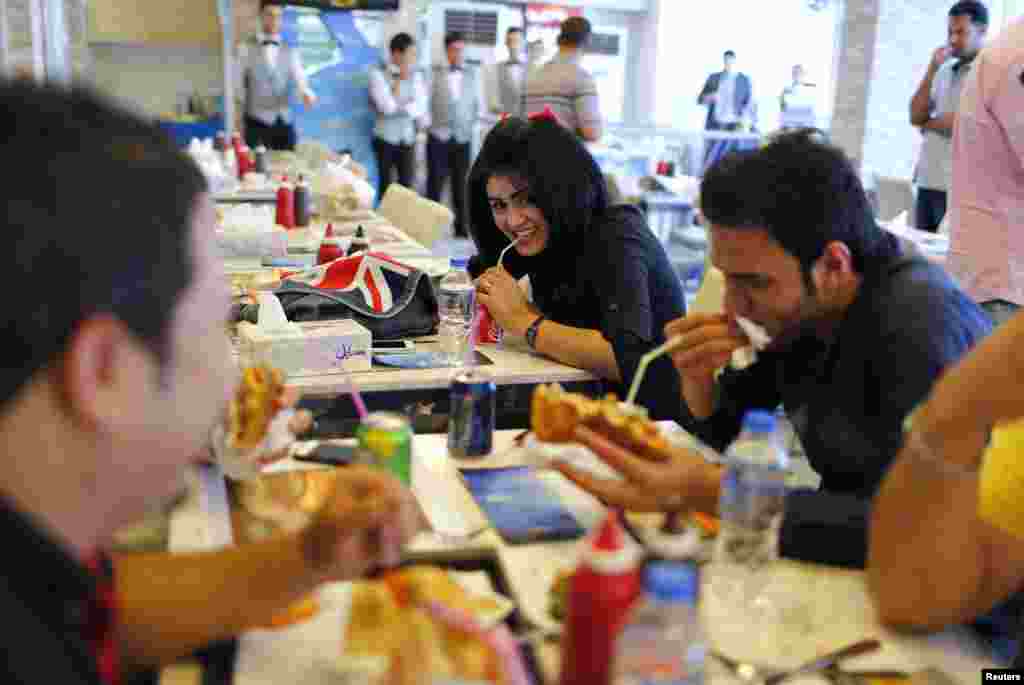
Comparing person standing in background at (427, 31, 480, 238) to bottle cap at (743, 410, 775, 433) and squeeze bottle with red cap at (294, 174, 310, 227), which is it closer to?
squeeze bottle with red cap at (294, 174, 310, 227)

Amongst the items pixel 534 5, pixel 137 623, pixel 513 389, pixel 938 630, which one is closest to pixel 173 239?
pixel 137 623

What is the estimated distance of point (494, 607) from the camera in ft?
4.25

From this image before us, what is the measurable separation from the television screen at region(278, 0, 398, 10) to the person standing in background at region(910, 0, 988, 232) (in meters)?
5.22

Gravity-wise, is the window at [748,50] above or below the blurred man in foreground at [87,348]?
above

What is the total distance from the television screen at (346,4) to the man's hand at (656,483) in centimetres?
855

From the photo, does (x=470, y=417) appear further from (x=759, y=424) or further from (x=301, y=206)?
(x=301, y=206)

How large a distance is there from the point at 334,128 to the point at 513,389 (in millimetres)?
7725

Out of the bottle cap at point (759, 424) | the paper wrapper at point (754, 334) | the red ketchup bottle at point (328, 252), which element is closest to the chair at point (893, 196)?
the red ketchup bottle at point (328, 252)

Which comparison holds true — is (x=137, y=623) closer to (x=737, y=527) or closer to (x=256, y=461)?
(x=256, y=461)

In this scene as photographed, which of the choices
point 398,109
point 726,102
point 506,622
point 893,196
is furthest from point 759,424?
point 726,102

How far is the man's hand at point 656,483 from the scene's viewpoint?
1.49 meters

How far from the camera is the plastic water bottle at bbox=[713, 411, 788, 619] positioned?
142 cm

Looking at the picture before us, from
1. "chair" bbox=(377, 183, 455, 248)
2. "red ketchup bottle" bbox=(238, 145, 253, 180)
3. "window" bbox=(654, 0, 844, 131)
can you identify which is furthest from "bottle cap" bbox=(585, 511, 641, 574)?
"window" bbox=(654, 0, 844, 131)

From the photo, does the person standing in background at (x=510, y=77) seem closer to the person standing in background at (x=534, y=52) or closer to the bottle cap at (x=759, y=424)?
the person standing in background at (x=534, y=52)
